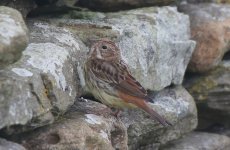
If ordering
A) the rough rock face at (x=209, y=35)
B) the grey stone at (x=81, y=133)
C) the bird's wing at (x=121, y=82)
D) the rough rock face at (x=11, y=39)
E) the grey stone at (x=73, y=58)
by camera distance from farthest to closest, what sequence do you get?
the rough rock face at (x=209, y=35) → the bird's wing at (x=121, y=82) → the grey stone at (x=81, y=133) → the grey stone at (x=73, y=58) → the rough rock face at (x=11, y=39)

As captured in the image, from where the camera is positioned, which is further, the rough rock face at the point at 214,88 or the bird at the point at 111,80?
the rough rock face at the point at 214,88

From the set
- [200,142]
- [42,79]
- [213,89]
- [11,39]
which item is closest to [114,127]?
[42,79]

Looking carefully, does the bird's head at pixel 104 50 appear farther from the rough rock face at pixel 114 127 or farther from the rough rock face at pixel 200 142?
the rough rock face at pixel 200 142

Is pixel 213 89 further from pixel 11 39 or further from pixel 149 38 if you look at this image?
pixel 11 39

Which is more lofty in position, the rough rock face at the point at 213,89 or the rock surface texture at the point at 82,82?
the rock surface texture at the point at 82,82

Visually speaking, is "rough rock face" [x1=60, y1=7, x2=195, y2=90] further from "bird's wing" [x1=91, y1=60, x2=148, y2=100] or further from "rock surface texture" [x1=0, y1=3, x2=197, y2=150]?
"bird's wing" [x1=91, y1=60, x2=148, y2=100]

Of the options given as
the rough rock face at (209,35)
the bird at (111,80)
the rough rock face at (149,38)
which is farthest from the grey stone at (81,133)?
the rough rock face at (209,35)

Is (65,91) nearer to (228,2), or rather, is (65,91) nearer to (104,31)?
(104,31)
